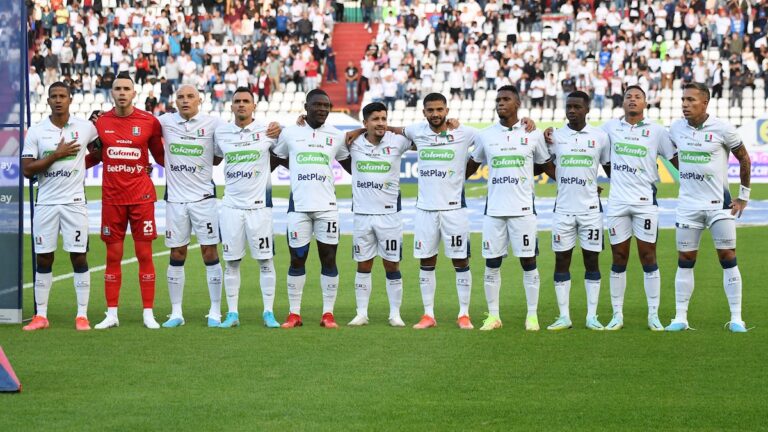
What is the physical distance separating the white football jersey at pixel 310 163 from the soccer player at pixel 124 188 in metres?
1.46

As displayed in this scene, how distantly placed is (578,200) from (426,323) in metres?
2.06

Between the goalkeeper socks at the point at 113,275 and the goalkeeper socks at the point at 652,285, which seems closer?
the goalkeeper socks at the point at 652,285

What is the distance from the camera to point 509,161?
12.2 metres

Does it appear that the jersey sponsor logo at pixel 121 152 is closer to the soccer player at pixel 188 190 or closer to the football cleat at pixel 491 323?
the soccer player at pixel 188 190

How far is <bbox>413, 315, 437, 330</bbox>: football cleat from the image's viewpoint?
12.4 metres

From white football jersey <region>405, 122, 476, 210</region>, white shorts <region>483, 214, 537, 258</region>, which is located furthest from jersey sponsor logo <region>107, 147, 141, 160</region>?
white shorts <region>483, 214, 537, 258</region>

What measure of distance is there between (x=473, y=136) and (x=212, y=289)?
129 inches

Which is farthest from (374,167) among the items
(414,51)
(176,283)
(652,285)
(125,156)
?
(414,51)

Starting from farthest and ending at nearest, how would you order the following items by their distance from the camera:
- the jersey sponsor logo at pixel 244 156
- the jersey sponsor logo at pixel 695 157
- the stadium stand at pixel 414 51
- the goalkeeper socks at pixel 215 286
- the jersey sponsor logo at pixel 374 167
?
the stadium stand at pixel 414 51, the goalkeeper socks at pixel 215 286, the jersey sponsor logo at pixel 374 167, the jersey sponsor logo at pixel 244 156, the jersey sponsor logo at pixel 695 157

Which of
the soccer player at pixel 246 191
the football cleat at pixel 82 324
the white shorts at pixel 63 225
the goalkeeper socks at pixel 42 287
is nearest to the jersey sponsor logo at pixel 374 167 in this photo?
the soccer player at pixel 246 191

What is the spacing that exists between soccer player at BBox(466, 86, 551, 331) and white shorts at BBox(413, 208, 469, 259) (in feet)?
0.80

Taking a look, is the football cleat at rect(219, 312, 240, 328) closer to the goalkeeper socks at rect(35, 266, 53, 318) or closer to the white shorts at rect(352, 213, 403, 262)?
the white shorts at rect(352, 213, 403, 262)

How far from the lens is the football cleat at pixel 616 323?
481 inches

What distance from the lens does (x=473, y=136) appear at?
1254cm
